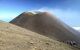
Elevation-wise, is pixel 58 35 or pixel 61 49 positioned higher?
pixel 58 35

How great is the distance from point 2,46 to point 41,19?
2705 cm

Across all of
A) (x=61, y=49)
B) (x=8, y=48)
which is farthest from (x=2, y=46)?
(x=61, y=49)

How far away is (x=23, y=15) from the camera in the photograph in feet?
146

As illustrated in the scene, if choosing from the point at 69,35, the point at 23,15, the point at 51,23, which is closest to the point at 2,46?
the point at 69,35

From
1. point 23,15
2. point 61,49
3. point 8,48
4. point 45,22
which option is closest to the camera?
point 8,48

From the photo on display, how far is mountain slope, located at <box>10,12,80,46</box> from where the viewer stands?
113ft

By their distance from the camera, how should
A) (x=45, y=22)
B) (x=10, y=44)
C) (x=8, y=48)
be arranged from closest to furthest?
(x=8, y=48) → (x=10, y=44) → (x=45, y=22)

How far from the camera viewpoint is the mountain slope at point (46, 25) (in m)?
34.4

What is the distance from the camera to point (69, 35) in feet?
116

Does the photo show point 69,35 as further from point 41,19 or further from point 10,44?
point 10,44

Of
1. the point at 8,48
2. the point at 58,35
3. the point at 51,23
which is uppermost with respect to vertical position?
the point at 51,23

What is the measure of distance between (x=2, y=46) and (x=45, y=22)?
85.9ft

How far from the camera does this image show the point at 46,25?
38.7 m

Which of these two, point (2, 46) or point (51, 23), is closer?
point (2, 46)
